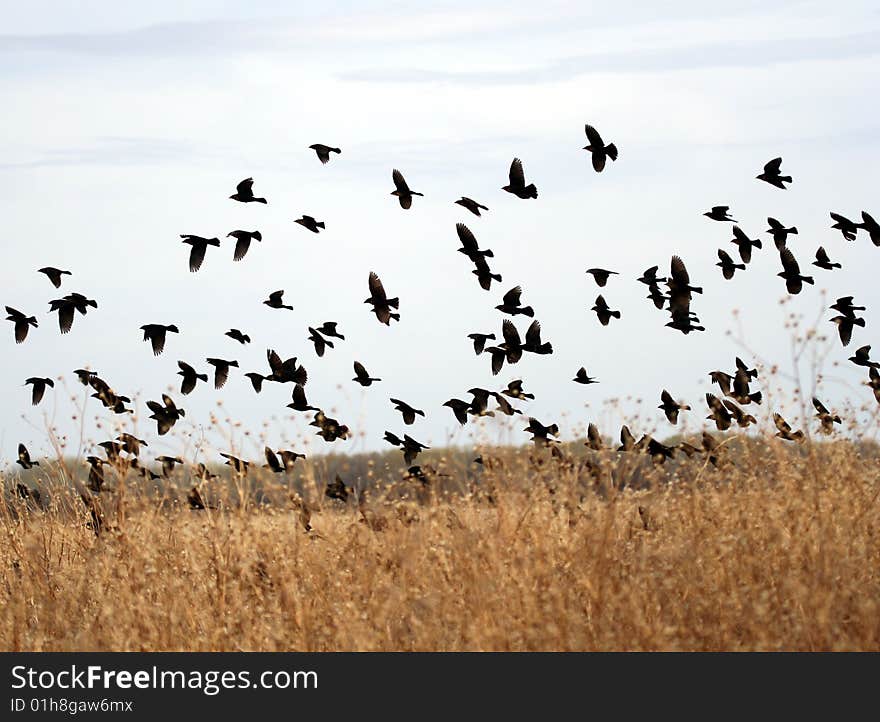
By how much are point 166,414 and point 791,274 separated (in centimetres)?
482

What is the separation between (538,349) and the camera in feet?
23.8

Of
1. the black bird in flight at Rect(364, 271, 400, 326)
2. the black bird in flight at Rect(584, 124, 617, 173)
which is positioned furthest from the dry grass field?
the black bird in flight at Rect(584, 124, 617, 173)

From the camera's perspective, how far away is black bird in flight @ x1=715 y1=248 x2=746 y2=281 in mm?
8023

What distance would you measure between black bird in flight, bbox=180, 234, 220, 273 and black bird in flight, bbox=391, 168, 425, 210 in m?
1.40

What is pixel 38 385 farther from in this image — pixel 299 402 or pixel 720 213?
pixel 720 213

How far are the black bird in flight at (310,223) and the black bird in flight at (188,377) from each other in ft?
4.36

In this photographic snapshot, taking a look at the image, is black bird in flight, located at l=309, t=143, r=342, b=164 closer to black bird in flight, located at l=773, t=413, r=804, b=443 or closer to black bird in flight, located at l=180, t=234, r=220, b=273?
black bird in flight, located at l=180, t=234, r=220, b=273

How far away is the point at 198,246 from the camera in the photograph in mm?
7695
